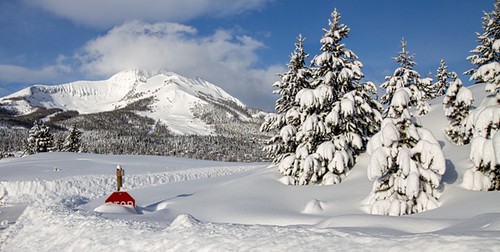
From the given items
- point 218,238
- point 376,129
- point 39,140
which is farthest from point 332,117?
point 39,140

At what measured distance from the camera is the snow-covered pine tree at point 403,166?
12.0 m

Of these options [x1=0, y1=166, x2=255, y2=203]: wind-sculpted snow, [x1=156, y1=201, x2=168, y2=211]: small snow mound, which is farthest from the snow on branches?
[x1=0, y1=166, x2=255, y2=203]: wind-sculpted snow

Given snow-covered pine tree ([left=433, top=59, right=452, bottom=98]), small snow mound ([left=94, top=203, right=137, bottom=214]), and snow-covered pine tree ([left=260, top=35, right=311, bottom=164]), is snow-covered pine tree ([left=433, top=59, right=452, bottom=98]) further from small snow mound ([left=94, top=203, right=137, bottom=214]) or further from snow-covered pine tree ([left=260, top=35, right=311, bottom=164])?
small snow mound ([left=94, top=203, right=137, bottom=214])

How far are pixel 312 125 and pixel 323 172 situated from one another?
99.4 inches

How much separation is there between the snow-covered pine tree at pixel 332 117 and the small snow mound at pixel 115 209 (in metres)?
8.47

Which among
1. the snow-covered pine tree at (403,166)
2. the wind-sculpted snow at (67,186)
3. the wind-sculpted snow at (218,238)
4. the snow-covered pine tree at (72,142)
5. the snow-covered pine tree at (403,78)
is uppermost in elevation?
the snow-covered pine tree at (403,78)

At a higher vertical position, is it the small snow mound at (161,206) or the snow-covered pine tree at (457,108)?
the snow-covered pine tree at (457,108)

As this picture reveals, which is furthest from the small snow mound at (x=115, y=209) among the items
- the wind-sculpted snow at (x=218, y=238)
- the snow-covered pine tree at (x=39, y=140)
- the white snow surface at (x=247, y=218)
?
the snow-covered pine tree at (x=39, y=140)

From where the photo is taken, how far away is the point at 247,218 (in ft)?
45.3

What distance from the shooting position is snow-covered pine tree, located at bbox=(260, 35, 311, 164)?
2114cm

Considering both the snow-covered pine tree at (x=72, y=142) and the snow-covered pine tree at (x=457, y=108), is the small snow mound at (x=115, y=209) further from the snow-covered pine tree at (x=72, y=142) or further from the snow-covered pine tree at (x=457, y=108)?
the snow-covered pine tree at (x=72, y=142)

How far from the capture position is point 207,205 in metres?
15.8

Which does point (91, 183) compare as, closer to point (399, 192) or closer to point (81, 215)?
point (81, 215)

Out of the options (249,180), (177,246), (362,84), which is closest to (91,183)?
(249,180)
